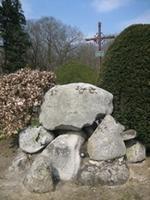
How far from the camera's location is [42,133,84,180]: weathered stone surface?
5320 millimetres

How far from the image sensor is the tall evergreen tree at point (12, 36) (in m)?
25.8

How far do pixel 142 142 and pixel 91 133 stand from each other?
82 centimetres

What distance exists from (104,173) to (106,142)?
46 cm

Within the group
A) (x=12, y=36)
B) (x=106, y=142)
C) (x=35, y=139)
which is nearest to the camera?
(x=106, y=142)

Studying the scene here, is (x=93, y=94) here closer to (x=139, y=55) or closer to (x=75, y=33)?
(x=139, y=55)


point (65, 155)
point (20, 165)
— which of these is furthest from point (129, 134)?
point (20, 165)

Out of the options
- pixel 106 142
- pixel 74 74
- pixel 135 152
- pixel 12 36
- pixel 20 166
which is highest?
pixel 12 36

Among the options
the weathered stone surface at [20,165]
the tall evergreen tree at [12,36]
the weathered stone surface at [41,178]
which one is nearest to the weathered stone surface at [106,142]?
the weathered stone surface at [41,178]

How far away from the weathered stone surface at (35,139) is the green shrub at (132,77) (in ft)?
3.77

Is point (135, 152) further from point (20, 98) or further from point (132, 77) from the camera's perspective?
point (20, 98)

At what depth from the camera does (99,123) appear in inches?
226

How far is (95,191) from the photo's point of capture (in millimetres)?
4875

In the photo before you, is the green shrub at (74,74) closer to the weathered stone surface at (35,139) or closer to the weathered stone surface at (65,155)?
the weathered stone surface at (35,139)

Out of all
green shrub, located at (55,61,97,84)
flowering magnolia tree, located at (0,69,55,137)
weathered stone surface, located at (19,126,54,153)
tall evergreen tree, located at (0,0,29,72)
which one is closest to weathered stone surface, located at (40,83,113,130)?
weathered stone surface, located at (19,126,54,153)
